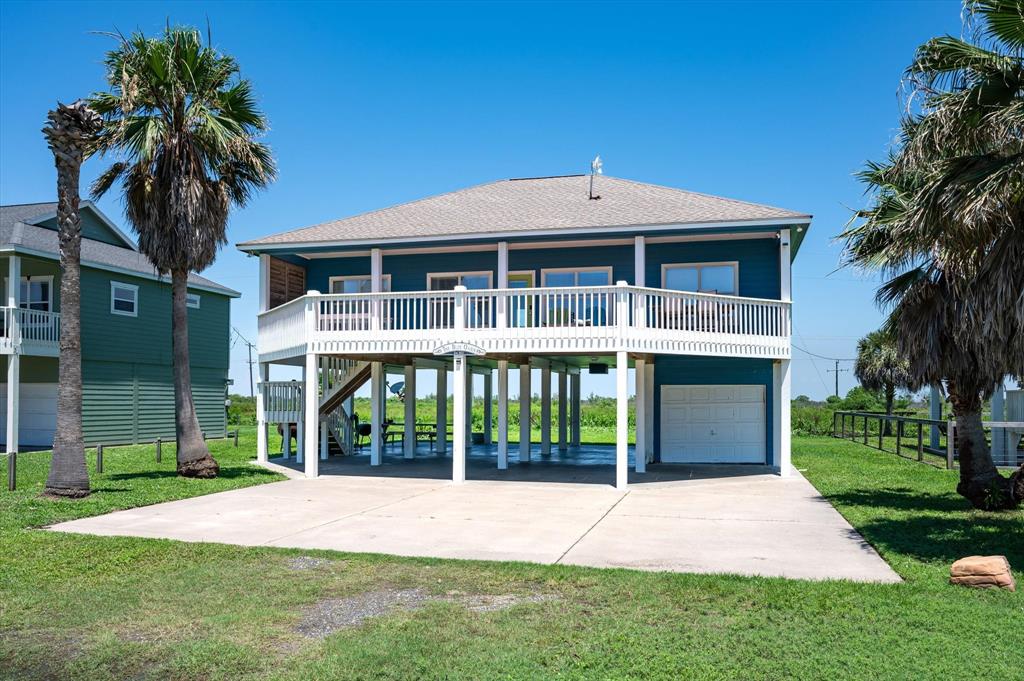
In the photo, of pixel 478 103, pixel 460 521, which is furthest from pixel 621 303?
pixel 478 103

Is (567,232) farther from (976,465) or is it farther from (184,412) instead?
(976,465)

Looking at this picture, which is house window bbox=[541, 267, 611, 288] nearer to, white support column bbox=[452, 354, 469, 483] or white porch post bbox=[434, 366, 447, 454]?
white support column bbox=[452, 354, 469, 483]

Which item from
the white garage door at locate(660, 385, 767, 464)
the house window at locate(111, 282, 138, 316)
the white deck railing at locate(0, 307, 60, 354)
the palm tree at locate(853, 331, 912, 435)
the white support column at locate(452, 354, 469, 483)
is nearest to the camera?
the white support column at locate(452, 354, 469, 483)

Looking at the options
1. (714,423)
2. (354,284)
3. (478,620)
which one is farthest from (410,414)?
(478,620)

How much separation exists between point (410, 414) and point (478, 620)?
1604cm

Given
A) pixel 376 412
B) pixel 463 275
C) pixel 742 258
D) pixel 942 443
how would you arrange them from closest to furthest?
pixel 742 258, pixel 376 412, pixel 463 275, pixel 942 443

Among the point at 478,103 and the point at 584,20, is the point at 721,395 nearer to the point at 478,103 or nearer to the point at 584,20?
the point at 584,20

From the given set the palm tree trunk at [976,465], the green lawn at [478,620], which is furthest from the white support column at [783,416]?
the green lawn at [478,620]

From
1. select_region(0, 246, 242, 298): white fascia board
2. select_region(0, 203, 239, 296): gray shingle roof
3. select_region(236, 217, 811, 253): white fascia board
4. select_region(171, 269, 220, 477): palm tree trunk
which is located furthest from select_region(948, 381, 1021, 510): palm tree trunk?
select_region(0, 203, 239, 296): gray shingle roof

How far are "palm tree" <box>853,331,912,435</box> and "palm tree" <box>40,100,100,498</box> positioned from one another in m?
34.3

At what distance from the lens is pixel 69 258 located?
1425 cm

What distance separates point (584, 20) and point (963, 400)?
37.9 feet

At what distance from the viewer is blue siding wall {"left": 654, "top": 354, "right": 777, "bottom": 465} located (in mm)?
20641

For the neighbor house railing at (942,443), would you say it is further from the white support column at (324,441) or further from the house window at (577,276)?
the white support column at (324,441)
